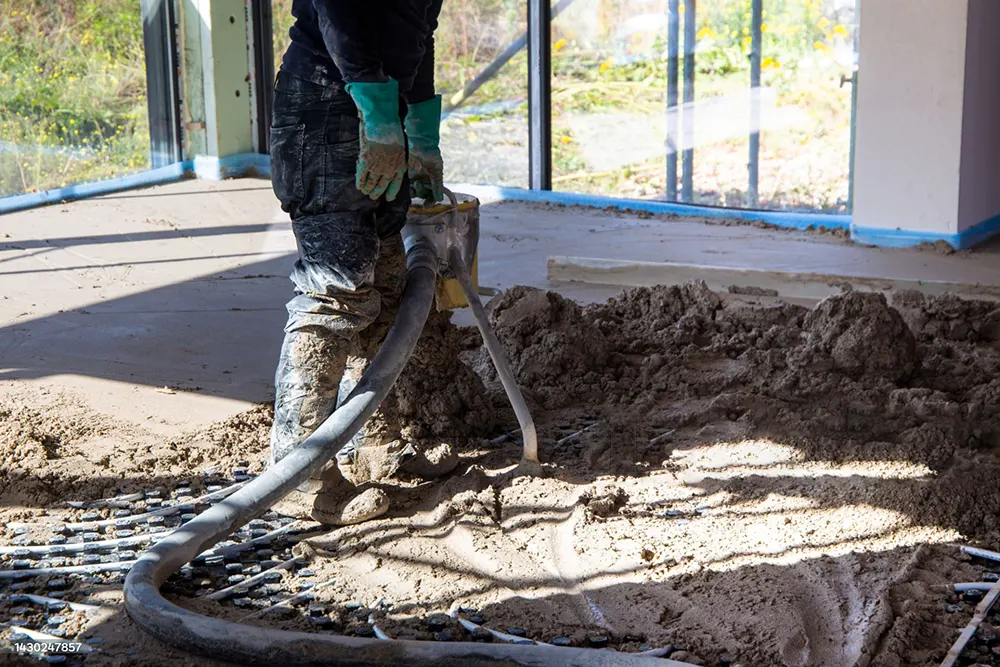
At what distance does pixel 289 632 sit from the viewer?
7.41ft

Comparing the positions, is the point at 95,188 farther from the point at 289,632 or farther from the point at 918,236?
the point at 289,632

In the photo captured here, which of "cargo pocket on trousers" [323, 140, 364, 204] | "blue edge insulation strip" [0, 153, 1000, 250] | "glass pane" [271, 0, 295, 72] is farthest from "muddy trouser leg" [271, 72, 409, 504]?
"glass pane" [271, 0, 295, 72]

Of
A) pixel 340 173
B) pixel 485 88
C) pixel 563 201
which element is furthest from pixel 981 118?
pixel 340 173

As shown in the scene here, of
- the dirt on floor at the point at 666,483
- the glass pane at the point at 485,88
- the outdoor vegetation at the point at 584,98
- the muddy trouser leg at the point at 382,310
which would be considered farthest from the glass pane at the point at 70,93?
the muddy trouser leg at the point at 382,310

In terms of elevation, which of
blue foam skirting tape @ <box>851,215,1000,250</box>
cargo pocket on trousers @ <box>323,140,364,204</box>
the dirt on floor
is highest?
cargo pocket on trousers @ <box>323,140,364,204</box>

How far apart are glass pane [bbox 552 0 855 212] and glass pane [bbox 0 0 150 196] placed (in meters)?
3.42

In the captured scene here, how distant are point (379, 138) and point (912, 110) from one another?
4.61 meters

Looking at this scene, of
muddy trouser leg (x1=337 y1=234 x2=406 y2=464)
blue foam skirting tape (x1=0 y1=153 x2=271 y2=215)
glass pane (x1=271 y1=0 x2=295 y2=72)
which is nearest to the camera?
muddy trouser leg (x1=337 y1=234 x2=406 y2=464)

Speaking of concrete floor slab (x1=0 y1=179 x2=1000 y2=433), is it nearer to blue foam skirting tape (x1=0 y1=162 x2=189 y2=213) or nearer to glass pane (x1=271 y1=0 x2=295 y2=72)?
blue foam skirting tape (x1=0 y1=162 x2=189 y2=213)

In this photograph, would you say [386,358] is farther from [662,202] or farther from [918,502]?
[662,202]

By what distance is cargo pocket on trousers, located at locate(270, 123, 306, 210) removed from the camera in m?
2.98

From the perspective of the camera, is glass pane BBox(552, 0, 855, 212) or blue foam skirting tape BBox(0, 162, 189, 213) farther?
blue foam skirting tape BBox(0, 162, 189, 213)

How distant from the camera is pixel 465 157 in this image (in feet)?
28.8

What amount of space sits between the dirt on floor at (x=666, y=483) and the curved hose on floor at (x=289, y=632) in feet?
0.29
